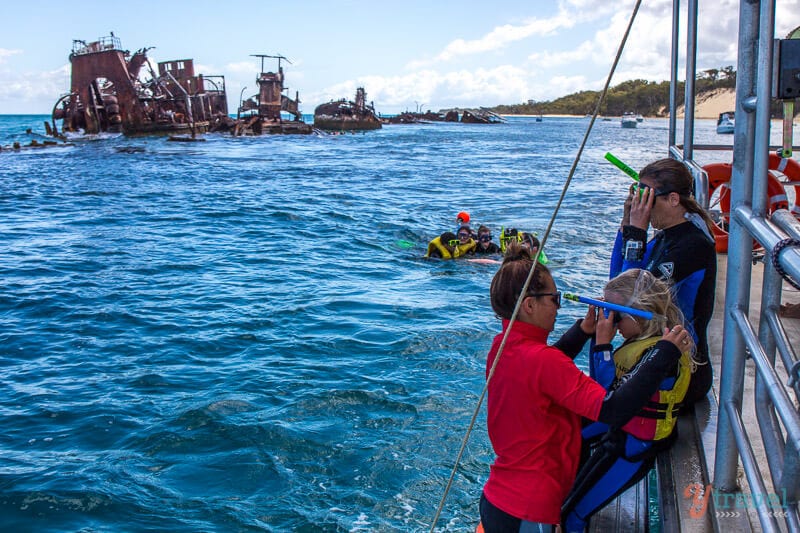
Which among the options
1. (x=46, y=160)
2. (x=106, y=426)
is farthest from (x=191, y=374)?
(x=46, y=160)

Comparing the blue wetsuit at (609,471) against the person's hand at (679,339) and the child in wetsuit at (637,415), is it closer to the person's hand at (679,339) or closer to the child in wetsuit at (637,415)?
the child in wetsuit at (637,415)

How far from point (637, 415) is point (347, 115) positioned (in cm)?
7999

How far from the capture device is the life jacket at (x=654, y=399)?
2686 mm

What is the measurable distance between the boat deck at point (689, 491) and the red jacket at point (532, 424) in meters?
0.45

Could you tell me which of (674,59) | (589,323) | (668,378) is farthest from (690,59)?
(668,378)

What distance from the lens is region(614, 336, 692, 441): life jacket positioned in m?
2.69

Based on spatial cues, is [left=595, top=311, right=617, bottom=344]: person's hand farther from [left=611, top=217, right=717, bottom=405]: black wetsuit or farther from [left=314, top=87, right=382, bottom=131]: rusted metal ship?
[left=314, top=87, right=382, bottom=131]: rusted metal ship

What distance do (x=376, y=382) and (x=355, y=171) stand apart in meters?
26.3

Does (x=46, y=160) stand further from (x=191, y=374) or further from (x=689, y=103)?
(x=689, y=103)

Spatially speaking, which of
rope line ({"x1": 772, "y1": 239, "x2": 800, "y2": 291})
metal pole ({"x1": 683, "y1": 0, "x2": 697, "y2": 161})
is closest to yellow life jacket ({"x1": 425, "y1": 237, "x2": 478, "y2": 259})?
metal pole ({"x1": 683, "y1": 0, "x2": 697, "y2": 161})

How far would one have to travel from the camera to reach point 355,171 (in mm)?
32500

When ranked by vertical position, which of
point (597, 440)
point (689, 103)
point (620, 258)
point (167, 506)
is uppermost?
point (689, 103)

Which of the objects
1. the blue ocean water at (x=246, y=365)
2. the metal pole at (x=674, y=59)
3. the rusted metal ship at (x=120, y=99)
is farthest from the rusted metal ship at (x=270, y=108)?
the metal pole at (x=674, y=59)

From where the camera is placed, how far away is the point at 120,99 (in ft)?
164
